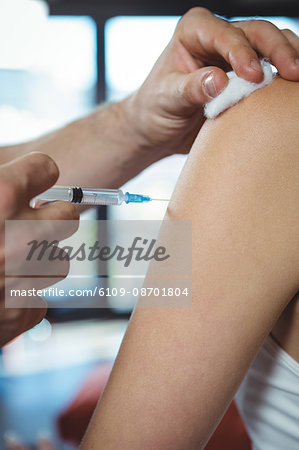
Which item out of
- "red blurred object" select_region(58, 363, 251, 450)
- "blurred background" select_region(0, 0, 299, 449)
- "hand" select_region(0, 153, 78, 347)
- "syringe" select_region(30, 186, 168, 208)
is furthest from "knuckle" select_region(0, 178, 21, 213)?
"blurred background" select_region(0, 0, 299, 449)

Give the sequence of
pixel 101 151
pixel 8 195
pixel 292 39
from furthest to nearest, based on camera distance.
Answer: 1. pixel 101 151
2. pixel 292 39
3. pixel 8 195

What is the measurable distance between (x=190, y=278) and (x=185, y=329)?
7 centimetres

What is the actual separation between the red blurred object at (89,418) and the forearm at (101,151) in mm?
882

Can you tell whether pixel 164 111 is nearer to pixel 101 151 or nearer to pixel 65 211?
pixel 101 151

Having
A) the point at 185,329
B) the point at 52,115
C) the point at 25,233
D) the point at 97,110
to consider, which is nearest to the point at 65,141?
the point at 97,110

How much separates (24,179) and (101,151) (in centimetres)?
58

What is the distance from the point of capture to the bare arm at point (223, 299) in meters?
0.51

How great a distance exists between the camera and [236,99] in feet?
1.91

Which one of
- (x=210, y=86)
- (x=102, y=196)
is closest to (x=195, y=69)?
(x=210, y=86)

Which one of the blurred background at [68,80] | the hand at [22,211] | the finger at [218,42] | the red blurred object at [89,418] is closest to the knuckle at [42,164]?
the hand at [22,211]

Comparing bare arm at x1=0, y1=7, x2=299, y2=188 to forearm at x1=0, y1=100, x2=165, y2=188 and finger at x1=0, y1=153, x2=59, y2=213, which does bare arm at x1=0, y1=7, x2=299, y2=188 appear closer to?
forearm at x1=0, y1=100, x2=165, y2=188

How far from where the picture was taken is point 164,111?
88 cm

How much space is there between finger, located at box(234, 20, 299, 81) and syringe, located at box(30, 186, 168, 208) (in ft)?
1.03

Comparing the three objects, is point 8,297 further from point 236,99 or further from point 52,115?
point 52,115
